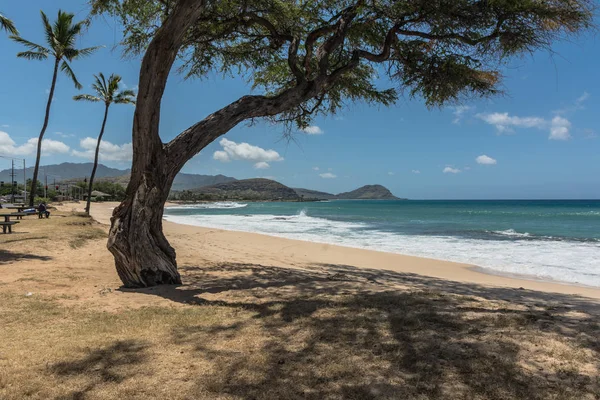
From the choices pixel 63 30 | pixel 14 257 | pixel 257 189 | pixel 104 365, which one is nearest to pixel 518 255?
pixel 104 365

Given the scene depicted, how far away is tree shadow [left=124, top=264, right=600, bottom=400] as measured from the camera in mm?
2506

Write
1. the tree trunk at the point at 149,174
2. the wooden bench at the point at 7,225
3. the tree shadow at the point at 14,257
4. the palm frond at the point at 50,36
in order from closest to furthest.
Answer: the tree trunk at the point at 149,174, the tree shadow at the point at 14,257, the wooden bench at the point at 7,225, the palm frond at the point at 50,36

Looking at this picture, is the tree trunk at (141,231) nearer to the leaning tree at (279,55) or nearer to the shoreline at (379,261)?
the leaning tree at (279,55)

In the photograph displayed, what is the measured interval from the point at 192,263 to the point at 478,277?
6541mm

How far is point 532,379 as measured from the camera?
2566 mm

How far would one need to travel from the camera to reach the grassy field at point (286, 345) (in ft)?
8.26

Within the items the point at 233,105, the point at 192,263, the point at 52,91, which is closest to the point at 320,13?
the point at 233,105

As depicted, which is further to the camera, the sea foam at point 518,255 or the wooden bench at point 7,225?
the wooden bench at point 7,225

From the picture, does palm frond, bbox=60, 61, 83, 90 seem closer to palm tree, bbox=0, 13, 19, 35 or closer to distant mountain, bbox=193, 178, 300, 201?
palm tree, bbox=0, 13, 19, 35

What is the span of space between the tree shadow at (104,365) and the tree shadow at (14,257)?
575cm

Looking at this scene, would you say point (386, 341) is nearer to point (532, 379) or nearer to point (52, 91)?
point (532, 379)

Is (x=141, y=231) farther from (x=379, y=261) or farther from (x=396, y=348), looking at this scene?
(x=379, y=261)

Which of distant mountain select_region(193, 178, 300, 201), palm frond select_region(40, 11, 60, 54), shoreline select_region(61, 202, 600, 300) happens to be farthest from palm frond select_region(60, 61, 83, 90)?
distant mountain select_region(193, 178, 300, 201)

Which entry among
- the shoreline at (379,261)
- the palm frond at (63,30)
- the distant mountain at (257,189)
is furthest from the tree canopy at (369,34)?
the distant mountain at (257,189)
